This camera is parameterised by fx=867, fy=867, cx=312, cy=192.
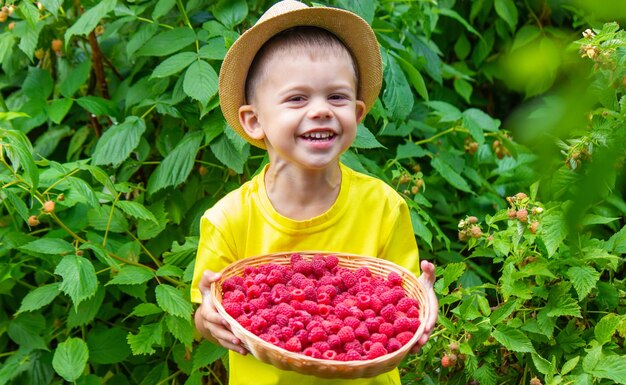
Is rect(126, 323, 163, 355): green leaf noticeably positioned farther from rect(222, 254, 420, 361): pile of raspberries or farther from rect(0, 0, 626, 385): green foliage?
rect(222, 254, 420, 361): pile of raspberries

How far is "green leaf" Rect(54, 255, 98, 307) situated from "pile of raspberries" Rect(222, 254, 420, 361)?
26.1 inches

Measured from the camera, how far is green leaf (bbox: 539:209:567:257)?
205 centimetres

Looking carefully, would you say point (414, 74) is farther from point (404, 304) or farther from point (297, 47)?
point (404, 304)

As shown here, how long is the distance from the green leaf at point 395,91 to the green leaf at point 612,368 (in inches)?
36.6

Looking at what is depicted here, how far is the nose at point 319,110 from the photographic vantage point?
5.05ft

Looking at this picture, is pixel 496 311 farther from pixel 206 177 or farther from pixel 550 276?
pixel 206 177

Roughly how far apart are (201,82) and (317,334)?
1087 millimetres

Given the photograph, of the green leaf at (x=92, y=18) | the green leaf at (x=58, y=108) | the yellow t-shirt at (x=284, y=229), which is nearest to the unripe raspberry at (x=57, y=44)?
the green leaf at (x=58, y=108)

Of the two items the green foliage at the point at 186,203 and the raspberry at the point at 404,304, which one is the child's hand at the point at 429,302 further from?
the green foliage at the point at 186,203

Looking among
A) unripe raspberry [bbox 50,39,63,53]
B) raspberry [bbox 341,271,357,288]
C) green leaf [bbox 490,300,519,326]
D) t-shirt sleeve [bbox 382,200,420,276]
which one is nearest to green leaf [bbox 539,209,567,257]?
green leaf [bbox 490,300,519,326]

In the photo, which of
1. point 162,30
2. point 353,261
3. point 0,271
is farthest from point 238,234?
point 162,30

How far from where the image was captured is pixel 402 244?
70.4 inches

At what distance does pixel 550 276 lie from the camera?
219 centimetres

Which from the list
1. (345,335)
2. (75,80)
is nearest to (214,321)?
(345,335)
